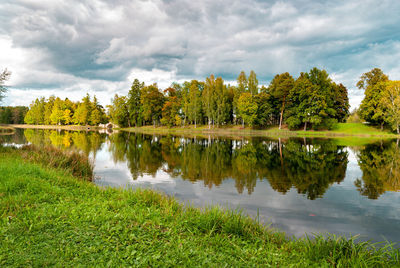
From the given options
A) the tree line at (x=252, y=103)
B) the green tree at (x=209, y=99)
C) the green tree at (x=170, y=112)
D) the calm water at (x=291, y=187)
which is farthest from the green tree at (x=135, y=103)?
the calm water at (x=291, y=187)

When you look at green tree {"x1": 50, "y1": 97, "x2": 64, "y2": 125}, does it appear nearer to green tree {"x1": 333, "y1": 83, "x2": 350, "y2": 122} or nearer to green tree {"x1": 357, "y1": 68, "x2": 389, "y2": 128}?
green tree {"x1": 333, "y1": 83, "x2": 350, "y2": 122}

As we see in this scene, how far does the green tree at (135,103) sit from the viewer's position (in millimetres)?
82875

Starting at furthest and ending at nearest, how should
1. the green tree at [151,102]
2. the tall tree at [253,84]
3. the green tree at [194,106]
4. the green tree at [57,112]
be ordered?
the green tree at [57,112] → the green tree at [151,102] → the green tree at [194,106] → the tall tree at [253,84]

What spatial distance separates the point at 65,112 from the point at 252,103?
282 ft

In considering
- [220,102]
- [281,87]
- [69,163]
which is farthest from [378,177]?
[220,102]

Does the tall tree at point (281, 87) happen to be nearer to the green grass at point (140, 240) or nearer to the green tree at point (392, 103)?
the green tree at point (392, 103)

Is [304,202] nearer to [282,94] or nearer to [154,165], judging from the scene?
[154,165]

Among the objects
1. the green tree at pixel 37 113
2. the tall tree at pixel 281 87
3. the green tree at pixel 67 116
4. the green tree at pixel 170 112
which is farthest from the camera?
the green tree at pixel 37 113

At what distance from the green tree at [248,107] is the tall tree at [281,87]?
21.5 feet

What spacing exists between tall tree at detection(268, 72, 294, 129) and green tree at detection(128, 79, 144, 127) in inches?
1805

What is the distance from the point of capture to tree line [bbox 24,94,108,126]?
96812mm

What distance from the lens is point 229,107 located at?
225 ft

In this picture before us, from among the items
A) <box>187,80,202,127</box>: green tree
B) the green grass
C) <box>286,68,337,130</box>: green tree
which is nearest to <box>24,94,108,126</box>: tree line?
<box>187,80,202,127</box>: green tree

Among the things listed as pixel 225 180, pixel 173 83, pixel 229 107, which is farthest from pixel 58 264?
pixel 173 83
